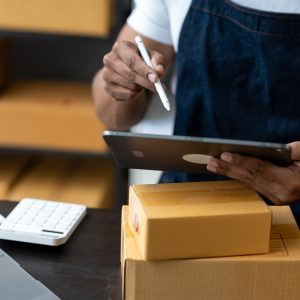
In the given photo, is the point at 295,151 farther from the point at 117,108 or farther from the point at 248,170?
the point at 117,108

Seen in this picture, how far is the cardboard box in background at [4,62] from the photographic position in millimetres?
2129

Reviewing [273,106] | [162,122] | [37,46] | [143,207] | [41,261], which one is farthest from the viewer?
[37,46]

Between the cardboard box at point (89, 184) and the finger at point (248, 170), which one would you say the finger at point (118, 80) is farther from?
the cardboard box at point (89, 184)

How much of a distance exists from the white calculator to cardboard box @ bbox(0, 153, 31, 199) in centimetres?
97

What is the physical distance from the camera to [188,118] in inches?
49.9

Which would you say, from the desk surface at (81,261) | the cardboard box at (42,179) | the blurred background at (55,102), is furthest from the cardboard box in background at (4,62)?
the desk surface at (81,261)

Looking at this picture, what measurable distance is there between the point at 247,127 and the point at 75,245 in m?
0.39

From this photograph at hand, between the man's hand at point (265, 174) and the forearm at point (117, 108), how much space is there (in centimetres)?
43

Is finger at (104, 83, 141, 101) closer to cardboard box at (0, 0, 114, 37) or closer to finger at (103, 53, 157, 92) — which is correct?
finger at (103, 53, 157, 92)

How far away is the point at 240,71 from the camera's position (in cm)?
121

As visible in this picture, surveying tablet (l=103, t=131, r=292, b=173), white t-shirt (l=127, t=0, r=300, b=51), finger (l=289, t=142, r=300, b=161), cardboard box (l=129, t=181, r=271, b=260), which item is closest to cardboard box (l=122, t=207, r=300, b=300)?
cardboard box (l=129, t=181, r=271, b=260)

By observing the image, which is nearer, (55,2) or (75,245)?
(75,245)

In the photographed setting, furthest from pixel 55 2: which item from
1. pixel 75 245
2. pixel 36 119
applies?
pixel 75 245

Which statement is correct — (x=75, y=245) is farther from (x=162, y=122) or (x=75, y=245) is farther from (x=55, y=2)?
(x=55, y=2)
